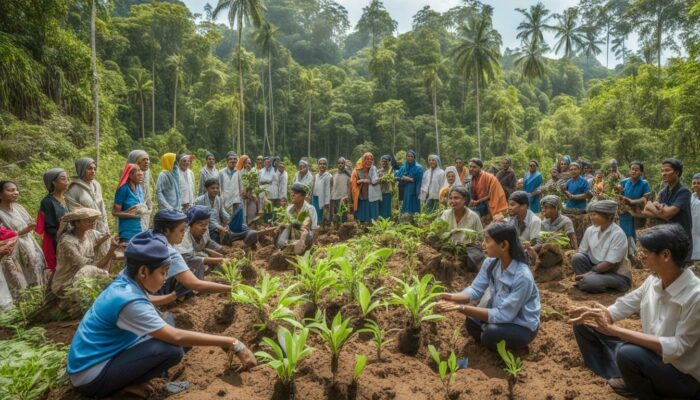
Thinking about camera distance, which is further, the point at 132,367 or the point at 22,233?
the point at 22,233

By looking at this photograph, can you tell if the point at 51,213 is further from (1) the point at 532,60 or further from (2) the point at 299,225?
(1) the point at 532,60

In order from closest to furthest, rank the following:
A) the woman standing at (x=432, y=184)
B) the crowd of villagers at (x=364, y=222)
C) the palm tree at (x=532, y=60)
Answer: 1. the crowd of villagers at (x=364, y=222)
2. the woman standing at (x=432, y=184)
3. the palm tree at (x=532, y=60)

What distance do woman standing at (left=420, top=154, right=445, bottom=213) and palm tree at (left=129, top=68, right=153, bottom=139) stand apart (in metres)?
28.3

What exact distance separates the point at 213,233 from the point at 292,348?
4915 mm

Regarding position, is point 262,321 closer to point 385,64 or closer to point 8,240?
point 8,240

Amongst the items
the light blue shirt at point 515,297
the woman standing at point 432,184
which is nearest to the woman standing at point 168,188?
the woman standing at point 432,184

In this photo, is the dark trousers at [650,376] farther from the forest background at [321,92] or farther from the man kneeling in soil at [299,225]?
the forest background at [321,92]

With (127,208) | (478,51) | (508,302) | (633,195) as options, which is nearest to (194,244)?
(127,208)

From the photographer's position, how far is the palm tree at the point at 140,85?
30705 millimetres

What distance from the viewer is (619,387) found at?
2.91m

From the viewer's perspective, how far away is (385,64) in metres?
41.5

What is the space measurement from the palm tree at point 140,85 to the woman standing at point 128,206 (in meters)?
29.0

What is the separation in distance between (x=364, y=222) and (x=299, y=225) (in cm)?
296

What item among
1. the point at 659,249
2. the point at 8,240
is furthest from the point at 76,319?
the point at 659,249
